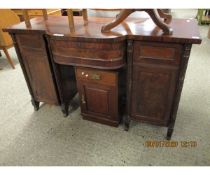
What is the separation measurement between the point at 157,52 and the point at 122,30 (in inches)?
10.1

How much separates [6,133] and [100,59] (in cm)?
102

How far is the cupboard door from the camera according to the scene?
117cm

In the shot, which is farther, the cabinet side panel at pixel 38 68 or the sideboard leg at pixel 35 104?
the sideboard leg at pixel 35 104

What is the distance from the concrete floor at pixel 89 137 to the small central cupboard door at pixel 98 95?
0.09m

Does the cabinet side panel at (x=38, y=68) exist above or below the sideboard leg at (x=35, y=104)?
above

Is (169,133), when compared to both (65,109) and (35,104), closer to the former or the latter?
(65,109)

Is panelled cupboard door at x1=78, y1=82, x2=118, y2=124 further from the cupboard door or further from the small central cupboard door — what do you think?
the cupboard door

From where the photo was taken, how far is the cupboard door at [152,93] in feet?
A: 3.85

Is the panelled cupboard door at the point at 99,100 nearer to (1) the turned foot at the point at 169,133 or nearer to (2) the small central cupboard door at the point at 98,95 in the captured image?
(2) the small central cupboard door at the point at 98,95

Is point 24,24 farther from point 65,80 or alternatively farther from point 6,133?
point 6,133

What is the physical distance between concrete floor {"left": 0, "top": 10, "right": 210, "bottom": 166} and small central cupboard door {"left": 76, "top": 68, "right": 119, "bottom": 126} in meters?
0.09

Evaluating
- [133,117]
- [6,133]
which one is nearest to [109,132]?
[133,117]

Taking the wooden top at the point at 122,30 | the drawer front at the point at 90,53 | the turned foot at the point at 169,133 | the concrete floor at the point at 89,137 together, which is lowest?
the concrete floor at the point at 89,137
